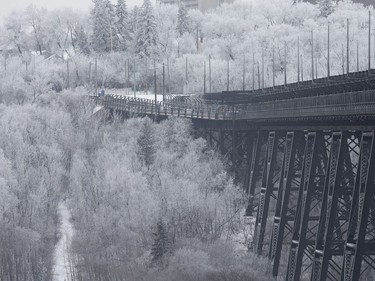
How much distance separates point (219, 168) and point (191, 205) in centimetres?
966

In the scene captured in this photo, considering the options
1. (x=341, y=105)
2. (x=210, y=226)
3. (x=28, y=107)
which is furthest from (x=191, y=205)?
(x=28, y=107)

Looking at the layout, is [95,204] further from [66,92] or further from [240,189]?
[66,92]

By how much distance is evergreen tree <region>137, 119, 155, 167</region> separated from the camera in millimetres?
79875

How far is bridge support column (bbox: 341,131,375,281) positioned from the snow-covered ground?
19988 mm

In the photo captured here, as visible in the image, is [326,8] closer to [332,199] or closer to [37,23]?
[37,23]

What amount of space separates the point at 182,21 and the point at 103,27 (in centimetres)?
2744

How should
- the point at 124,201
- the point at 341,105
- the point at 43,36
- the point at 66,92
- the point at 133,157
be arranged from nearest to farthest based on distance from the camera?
1. the point at 341,105
2. the point at 124,201
3. the point at 133,157
4. the point at 66,92
5. the point at 43,36

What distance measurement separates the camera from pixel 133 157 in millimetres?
78938

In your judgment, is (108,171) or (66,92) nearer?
(108,171)

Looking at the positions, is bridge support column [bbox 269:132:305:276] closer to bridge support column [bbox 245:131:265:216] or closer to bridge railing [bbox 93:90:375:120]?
bridge railing [bbox 93:90:375:120]

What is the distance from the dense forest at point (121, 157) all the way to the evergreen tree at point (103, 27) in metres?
0.16

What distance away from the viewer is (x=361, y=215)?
130 ft

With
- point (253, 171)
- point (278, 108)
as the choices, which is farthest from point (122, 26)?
point (278, 108)

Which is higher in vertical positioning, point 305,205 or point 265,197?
point 305,205
